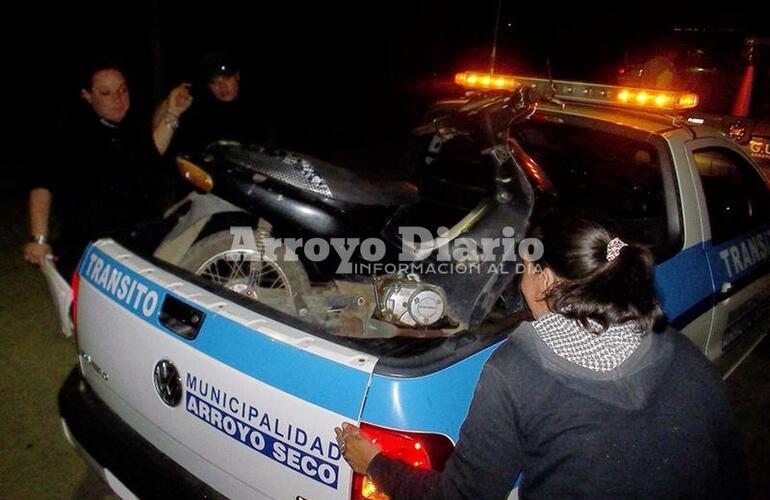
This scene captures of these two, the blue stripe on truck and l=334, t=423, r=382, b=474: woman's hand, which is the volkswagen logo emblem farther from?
l=334, t=423, r=382, b=474: woman's hand

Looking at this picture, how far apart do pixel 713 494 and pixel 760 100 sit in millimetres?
5699

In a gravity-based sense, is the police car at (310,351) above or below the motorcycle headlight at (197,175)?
below

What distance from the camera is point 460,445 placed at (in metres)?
1.38

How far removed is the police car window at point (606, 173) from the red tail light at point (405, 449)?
174 centimetres

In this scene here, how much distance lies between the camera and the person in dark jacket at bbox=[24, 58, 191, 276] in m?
3.09

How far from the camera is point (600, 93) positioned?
306 centimetres

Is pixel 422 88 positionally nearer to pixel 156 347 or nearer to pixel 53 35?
pixel 53 35

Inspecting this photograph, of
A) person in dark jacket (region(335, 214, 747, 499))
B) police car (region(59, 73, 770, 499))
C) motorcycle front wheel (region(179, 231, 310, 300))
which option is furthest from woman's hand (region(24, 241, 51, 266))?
person in dark jacket (region(335, 214, 747, 499))

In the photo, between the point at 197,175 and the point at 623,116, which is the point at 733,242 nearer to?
the point at 623,116

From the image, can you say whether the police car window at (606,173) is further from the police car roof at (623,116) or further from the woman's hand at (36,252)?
the woman's hand at (36,252)

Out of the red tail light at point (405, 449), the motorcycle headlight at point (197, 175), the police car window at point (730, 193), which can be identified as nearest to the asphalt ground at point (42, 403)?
the police car window at point (730, 193)

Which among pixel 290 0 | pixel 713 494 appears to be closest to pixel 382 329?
pixel 713 494

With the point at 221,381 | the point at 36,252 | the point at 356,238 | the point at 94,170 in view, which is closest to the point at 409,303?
the point at 356,238

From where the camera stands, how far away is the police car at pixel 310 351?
1.59 meters
